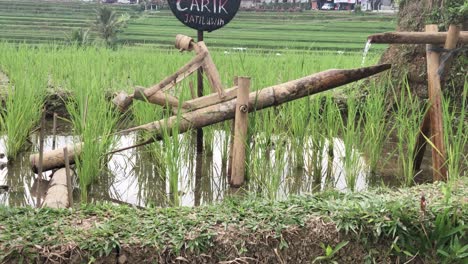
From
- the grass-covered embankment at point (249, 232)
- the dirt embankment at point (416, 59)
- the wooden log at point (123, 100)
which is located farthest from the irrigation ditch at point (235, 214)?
the dirt embankment at point (416, 59)

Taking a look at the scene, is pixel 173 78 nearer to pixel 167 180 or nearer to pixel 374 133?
pixel 167 180

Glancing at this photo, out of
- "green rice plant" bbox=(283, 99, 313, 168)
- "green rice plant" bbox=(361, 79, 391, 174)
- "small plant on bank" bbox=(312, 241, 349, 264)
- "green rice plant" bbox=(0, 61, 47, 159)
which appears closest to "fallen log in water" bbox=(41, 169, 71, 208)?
"green rice plant" bbox=(0, 61, 47, 159)

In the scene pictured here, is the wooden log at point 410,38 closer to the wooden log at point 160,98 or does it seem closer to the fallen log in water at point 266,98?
the fallen log in water at point 266,98

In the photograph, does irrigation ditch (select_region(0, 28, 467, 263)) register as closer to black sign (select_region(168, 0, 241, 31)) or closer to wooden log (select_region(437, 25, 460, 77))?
wooden log (select_region(437, 25, 460, 77))

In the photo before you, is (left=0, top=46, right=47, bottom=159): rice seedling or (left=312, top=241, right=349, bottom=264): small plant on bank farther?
(left=0, top=46, right=47, bottom=159): rice seedling

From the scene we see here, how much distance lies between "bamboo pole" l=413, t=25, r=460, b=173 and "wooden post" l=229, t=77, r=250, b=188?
69 centimetres

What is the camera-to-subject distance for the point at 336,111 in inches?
99.3

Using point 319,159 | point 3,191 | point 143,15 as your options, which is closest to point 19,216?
point 3,191

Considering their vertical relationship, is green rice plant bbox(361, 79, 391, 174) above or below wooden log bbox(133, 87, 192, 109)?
below

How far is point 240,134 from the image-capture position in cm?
215

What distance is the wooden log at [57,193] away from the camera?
6.13 ft

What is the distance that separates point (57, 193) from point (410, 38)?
55.2 inches

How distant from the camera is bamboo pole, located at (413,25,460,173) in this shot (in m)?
2.02

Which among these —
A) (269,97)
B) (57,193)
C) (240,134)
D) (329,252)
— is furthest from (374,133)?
(57,193)
